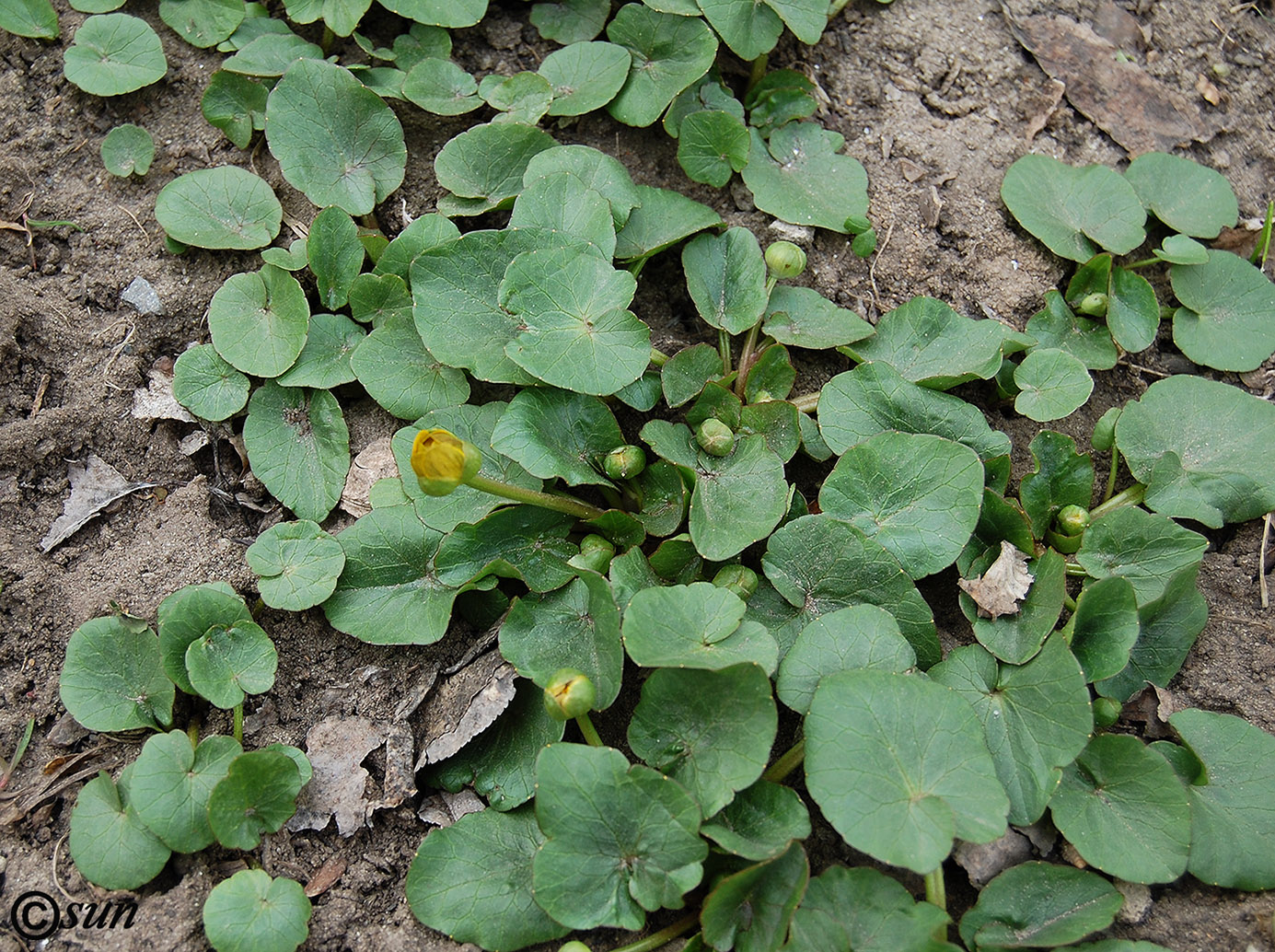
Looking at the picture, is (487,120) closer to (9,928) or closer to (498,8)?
(498,8)

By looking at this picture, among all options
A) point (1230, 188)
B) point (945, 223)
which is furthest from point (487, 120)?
point (1230, 188)

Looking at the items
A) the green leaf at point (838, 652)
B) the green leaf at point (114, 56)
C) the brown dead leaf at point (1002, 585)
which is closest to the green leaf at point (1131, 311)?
the brown dead leaf at point (1002, 585)

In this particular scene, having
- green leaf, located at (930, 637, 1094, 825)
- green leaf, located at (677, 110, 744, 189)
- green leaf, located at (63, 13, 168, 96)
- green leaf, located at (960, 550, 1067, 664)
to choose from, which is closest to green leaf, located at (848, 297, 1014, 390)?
green leaf, located at (960, 550, 1067, 664)

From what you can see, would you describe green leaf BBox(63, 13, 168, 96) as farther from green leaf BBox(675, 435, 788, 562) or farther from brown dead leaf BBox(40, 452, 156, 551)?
green leaf BBox(675, 435, 788, 562)

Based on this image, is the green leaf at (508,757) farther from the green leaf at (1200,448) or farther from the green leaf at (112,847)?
the green leaf at (1200,448)

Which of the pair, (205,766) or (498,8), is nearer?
(205,766)

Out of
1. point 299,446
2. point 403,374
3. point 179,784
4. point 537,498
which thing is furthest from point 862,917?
point 299,446

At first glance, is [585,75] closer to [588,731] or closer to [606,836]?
[588,731]
